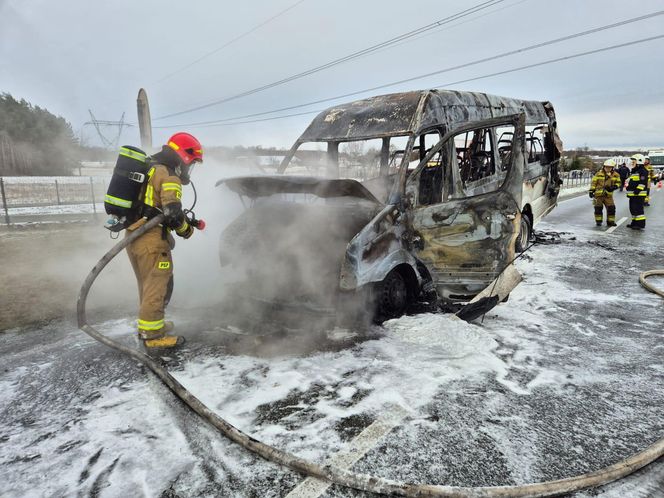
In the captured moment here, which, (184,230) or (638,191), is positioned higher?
(184,230)

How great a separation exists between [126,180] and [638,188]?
1126 cm

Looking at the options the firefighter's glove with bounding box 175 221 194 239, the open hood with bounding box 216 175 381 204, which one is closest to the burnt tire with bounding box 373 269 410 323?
the open hood with bounding box 216 175 381 204

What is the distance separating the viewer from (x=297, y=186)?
13.7 feet

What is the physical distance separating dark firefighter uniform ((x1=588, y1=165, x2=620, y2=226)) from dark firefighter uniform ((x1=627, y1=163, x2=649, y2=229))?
34 centimetres

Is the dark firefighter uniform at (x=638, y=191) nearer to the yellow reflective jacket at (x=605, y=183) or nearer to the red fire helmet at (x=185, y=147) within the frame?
the yellow reflective jacket at (x=605, y=183)

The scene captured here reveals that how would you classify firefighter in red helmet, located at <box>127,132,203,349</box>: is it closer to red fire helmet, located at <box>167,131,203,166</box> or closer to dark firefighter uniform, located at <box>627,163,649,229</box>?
red fire helmet, located at <box>167,131,203,166</box>

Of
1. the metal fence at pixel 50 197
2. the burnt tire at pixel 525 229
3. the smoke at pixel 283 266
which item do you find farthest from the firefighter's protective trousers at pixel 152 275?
the metal fence at pixel 50 197

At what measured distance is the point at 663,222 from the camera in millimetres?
11586

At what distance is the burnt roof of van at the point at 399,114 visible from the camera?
14.5 ft

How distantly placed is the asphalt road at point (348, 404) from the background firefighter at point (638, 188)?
22.5 ft

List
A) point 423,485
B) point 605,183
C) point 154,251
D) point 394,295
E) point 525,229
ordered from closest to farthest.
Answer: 1. point 423,485
2. point 154,251
3. point 394,295
4. point 525,229
5. point 605,183

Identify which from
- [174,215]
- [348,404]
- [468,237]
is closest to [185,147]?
[174,215]

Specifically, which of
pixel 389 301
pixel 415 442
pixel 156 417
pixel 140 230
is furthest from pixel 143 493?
pixel 389 301

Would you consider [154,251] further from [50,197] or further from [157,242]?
[50,197]
